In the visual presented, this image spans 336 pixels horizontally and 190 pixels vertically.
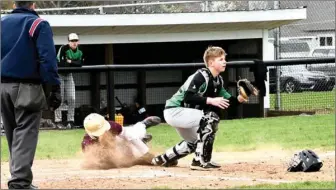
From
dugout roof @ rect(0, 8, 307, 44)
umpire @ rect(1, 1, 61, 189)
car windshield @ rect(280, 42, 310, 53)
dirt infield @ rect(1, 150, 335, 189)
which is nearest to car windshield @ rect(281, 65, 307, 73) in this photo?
dugout roof @ rect(0, 8, 307, 44)

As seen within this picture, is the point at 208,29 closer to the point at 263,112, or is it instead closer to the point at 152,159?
the point at 263,112

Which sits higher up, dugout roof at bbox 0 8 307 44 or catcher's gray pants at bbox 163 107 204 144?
dugout roof at bbox 0 8 307 44

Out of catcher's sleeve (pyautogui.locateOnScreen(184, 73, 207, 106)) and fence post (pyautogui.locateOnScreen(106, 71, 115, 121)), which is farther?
fence post (pyautogui.locateOnScreen(106, 71, 115, 121))

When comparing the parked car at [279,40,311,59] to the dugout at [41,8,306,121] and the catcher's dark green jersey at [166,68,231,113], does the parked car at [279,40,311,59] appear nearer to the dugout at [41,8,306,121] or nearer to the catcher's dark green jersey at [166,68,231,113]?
the dugout at [41,8,306,121]

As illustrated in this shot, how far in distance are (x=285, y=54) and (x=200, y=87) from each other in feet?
45.0

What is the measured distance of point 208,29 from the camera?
19.0 m

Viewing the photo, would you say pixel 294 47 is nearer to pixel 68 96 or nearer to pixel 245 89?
pixel 68 96

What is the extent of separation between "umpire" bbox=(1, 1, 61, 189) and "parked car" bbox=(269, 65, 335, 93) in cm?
903

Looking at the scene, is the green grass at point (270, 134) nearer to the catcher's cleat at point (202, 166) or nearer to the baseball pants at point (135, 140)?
the baseball pants at point (135, 140)

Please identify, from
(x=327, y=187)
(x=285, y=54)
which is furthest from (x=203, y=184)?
(x=285, y=54)

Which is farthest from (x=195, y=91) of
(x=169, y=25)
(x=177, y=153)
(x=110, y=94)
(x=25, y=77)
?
(x=169, y=25)

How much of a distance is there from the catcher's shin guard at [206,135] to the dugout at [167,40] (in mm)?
6392

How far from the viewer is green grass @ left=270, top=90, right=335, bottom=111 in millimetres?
15391

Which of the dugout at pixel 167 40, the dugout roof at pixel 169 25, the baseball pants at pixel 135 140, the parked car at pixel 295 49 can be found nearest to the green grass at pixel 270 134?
the dugout at pixel 167 40
